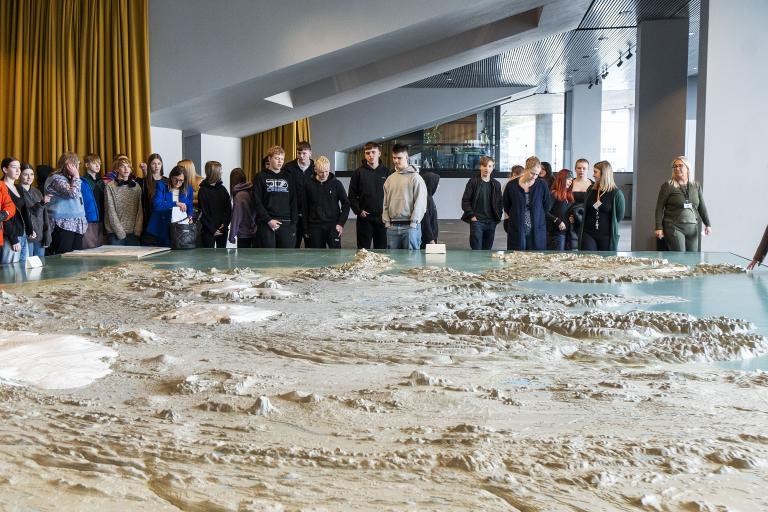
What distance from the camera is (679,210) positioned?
6.26 meters

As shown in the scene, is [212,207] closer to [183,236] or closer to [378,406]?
[183,236]

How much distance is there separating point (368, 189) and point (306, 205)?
1.64ft

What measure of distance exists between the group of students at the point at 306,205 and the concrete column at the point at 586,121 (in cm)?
1194

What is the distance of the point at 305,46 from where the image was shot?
25.3 feet

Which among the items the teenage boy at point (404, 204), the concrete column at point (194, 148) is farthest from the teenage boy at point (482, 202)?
the concrete column at point (194, 148)

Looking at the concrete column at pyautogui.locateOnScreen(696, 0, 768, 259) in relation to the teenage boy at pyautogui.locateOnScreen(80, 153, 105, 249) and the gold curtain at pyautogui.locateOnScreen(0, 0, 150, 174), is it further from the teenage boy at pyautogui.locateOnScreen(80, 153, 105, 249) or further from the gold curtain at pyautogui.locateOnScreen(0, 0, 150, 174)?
the gold curtain at pyautogui.locateOnScreen(0, 0, 150, 174)

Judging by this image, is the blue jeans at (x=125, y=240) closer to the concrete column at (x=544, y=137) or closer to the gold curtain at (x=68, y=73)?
the gold curtain at (x=68, y=73)

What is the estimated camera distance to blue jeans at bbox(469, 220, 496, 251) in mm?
6809

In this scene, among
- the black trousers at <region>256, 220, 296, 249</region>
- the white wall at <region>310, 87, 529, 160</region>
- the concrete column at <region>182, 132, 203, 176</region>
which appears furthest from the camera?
the white wall at <region>310, 87, 529, 160</region>

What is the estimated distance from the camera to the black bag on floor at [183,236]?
542 cm

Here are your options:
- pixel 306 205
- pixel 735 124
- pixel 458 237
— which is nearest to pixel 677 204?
pixel 735 124

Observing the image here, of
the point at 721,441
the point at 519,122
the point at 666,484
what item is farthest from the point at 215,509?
the point at 519,122

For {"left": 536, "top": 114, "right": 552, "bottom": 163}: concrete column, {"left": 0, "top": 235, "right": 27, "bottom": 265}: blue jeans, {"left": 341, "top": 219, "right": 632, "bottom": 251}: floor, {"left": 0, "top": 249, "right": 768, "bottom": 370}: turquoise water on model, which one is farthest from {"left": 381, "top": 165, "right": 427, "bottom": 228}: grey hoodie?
{"left": 536, "top": 114, "right": 552, "bottom": 163}: concrete column

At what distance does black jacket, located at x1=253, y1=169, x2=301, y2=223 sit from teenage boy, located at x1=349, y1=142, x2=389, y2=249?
50cm
